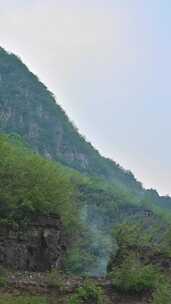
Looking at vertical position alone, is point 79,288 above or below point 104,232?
below

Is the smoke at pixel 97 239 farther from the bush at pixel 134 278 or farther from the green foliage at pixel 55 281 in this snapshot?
the green foliage at pixel 55 281

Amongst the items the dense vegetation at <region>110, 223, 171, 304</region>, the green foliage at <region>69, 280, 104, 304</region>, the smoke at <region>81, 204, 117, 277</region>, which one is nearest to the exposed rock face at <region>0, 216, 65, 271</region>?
the dense vegetation at <region>110, 223, 171, 304</region>

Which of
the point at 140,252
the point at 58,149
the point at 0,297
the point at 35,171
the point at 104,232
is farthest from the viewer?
the point at 58,149

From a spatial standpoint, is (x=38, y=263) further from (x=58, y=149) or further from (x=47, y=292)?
(x=58, y=149)

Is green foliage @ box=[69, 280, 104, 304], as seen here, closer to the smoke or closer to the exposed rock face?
the exposed rock face

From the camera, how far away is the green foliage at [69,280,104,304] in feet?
84.8

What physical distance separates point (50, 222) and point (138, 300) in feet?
36.8

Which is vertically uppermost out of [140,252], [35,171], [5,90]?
[5,90]

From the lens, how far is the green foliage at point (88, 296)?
2585 centimetres

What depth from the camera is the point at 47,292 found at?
2727 cm

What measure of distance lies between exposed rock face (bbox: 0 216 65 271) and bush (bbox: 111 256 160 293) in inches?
333

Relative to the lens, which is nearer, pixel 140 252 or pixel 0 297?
pixel 0 297

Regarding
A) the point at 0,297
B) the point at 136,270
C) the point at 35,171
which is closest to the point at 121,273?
the point at 136,270

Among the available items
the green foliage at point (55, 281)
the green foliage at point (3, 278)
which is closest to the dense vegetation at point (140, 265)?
the green foliage at point (55, 281)
